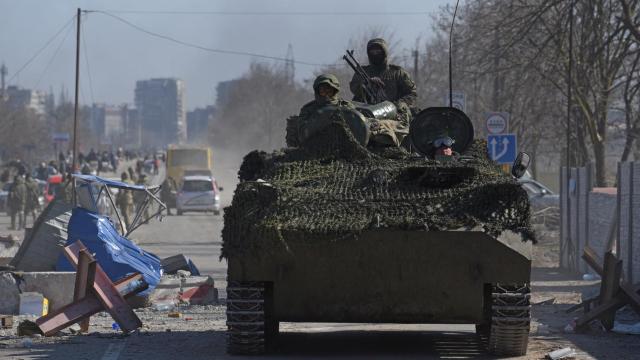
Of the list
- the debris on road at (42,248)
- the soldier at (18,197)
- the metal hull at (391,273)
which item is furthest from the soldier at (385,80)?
the soldier at (18,197)

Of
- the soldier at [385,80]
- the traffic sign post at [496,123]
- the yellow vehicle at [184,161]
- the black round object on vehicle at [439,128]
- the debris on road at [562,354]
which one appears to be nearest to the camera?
the debris on road at [562,354]

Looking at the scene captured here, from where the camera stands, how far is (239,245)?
406 inches

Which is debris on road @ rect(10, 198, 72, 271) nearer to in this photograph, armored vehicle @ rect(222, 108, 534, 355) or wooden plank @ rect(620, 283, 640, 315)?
armored vehicle @ rect(222, 108, 534, 355)

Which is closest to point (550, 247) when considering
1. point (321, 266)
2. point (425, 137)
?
point (425, 137)

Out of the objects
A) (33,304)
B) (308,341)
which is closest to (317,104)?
(308,341)

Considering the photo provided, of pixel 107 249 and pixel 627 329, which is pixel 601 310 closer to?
pixel 627 329

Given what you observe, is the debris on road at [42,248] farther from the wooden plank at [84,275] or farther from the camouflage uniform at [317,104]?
the camouflage uniform at [317,104]

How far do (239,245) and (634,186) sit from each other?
26.9 feet

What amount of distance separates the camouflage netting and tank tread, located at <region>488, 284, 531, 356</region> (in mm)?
524

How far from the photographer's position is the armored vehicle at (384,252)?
33.4 ft

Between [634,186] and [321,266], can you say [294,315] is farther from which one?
[634,186]

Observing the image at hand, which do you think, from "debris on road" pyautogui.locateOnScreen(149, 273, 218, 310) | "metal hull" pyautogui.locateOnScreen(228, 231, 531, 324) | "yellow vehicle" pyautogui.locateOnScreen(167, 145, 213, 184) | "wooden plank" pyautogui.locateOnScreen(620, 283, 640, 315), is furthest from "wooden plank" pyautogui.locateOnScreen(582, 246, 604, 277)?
"yellow vehicle" pyautogui.locateOnScreen(167, 145, 213, 184)

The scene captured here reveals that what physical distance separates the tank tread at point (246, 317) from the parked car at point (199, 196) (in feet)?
123

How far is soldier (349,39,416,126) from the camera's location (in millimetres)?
14156
